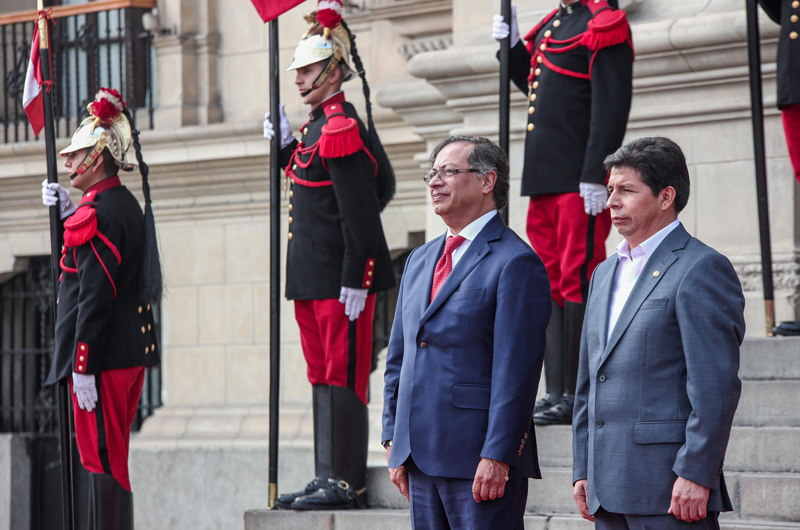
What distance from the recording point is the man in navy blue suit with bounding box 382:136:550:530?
10.4 feet

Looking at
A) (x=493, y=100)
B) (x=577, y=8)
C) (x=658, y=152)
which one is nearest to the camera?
(x=658, y=152)

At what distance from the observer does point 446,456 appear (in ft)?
10.5

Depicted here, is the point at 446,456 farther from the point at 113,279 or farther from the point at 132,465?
the point at 132,465

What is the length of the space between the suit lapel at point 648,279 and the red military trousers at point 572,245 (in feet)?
4.83

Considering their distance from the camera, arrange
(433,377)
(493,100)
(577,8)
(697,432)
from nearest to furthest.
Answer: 1. (697,432)
2. (433,377)
3. (577,8)
4. (493,100)

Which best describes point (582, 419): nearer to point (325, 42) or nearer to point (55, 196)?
point (325, 42)

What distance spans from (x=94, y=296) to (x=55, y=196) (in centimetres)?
55

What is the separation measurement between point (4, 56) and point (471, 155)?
6.86 m

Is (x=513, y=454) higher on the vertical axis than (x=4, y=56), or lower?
lower

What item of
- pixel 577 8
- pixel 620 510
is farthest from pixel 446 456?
pixel 577 8

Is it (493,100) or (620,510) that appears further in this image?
(493,100)

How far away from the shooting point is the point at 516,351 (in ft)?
10.4

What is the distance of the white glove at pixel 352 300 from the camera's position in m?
4.64

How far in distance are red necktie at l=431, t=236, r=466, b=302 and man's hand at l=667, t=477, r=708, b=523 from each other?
3.07 feet
